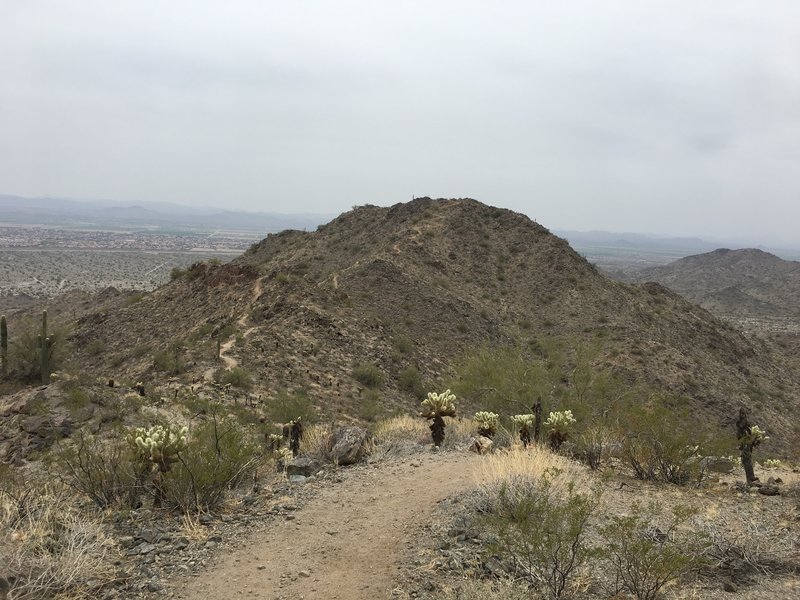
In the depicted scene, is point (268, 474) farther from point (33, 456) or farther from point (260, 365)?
point (260, 365)

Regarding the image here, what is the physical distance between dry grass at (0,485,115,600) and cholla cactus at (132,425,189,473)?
3.75ft

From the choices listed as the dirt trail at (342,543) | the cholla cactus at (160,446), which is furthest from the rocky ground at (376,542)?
the cholla cactus at (160,446)

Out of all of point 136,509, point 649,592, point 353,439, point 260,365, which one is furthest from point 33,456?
point 649,592

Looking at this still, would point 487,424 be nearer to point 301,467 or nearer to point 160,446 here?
point 301,467

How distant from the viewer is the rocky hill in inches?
3022

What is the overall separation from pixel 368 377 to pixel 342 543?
15.3 meters

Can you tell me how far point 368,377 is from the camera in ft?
72.5

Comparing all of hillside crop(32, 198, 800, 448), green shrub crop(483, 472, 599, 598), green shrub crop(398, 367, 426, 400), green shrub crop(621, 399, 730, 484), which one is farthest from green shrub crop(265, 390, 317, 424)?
green shrub crop(483, 472, 599, 598)

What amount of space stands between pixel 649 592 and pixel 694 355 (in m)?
32.5

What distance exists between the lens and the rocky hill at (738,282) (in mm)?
76750

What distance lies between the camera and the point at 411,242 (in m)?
40.3

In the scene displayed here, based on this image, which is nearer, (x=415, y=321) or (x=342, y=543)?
(x=342, y=543)

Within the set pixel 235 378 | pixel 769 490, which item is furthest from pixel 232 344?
pixel 769 490

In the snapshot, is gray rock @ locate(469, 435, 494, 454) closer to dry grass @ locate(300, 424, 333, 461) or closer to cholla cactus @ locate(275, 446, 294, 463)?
dry grass @ locate(300, 424, 333, 461)
